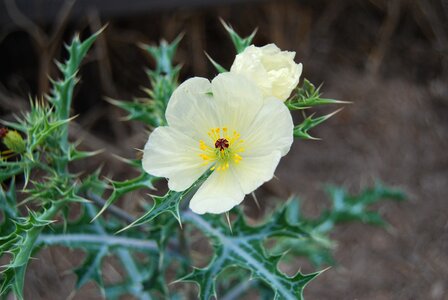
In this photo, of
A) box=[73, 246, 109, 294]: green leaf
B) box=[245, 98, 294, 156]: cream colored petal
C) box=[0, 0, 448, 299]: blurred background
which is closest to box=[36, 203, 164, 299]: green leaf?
box=[73, 246, 109, 294]: green leaf

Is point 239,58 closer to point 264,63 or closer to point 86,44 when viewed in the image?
point 264,63

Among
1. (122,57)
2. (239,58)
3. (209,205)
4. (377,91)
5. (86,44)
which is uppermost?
(239,58)

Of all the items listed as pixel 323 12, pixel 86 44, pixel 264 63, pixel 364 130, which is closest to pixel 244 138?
pixel 264 63

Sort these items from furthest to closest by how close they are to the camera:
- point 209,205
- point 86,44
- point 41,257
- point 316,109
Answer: point 316,109, point 41,257, point 86,44, point 209,205

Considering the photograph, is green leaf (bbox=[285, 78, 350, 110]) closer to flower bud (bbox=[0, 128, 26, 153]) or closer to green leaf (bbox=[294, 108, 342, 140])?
green leaf (bbox=[294, 108, 342, 140])

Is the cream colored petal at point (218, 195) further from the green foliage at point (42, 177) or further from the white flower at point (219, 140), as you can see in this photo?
the green foliage at point (42, 177)

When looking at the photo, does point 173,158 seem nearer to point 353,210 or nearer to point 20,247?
point 20,247

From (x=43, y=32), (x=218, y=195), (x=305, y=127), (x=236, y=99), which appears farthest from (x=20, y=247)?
(x=43, y=32)
